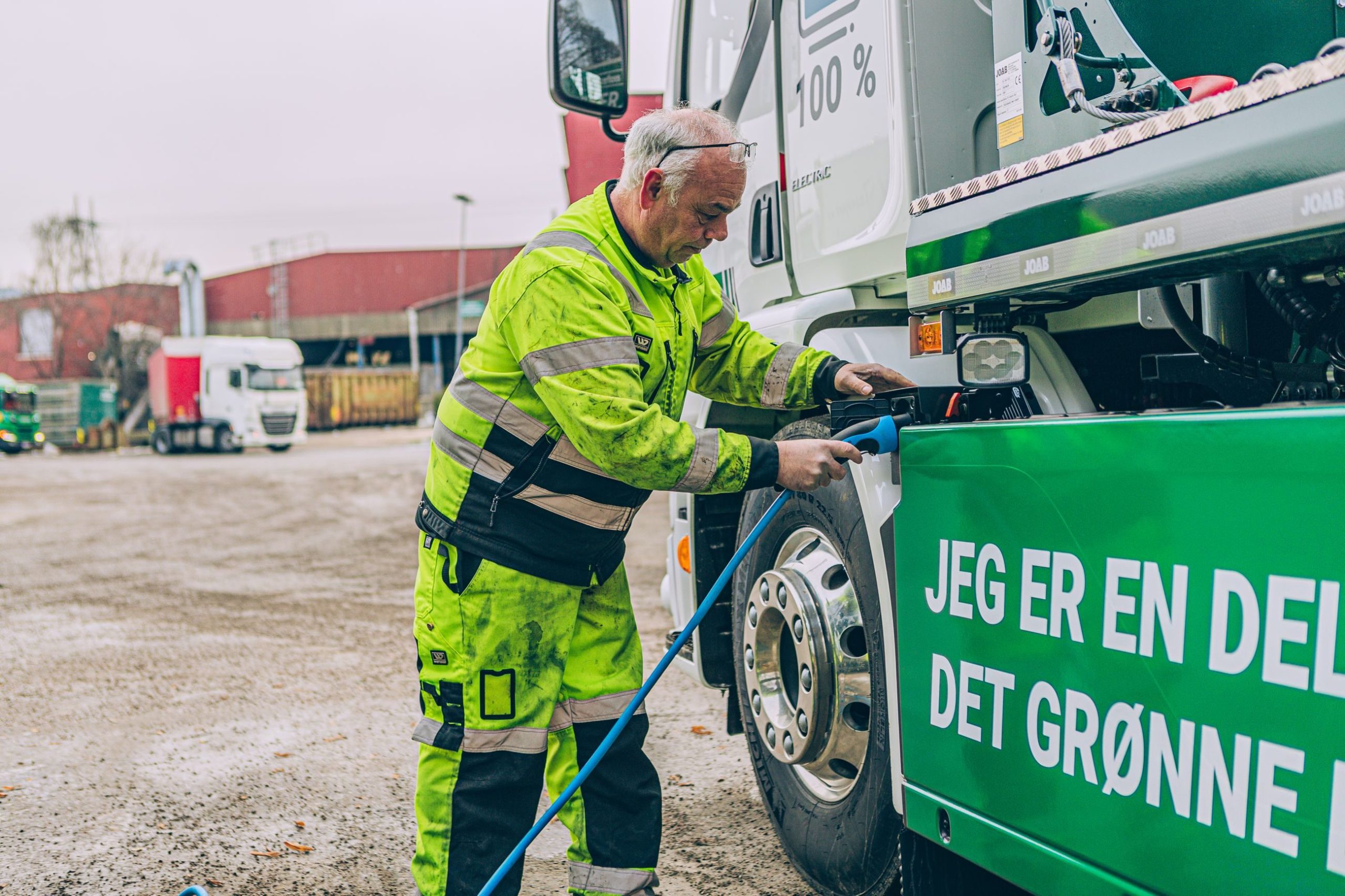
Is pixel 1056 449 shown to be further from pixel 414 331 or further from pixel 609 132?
pixel 414 331

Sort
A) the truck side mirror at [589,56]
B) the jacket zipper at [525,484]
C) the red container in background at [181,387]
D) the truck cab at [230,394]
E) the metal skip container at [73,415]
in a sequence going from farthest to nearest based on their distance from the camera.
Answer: the metal skip container at [73,415] < the red container in background at [181,387] < the truck cab at [230,394] < the truck side mirror at [589,56] < the jacket zipper at [525,484]

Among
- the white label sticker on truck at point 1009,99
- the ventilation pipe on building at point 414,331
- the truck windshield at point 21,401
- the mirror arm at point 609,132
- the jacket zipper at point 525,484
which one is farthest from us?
the ventilation pipe on building at point 414,331

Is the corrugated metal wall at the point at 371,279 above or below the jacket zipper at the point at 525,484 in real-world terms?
above

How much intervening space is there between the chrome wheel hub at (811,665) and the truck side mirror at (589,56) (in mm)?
1550

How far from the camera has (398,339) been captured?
5072 cm

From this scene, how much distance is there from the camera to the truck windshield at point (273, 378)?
28328 millimetres

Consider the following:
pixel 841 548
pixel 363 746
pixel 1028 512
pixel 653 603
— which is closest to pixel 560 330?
pixel 841 548

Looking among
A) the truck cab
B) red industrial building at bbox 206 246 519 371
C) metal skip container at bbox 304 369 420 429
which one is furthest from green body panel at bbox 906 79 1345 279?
red industrial building at bbox 206 246 519 371

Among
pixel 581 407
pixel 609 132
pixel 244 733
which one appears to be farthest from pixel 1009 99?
pixel 244 733

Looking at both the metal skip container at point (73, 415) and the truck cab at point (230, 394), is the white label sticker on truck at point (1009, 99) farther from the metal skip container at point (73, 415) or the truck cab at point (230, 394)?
the metal skip container at point (73, 415)

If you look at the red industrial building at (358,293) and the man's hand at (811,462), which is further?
the red industrial building at (358,293)

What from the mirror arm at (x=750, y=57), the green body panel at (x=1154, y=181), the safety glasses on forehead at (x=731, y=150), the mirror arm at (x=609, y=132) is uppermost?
the mirror arm at (x=750, y=57)

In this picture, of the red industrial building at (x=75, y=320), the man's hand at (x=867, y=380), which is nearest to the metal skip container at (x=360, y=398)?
the red industrial building at (x=75, y=320)

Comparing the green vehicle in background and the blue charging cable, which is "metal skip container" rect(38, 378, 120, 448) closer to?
the green vehicle in background
